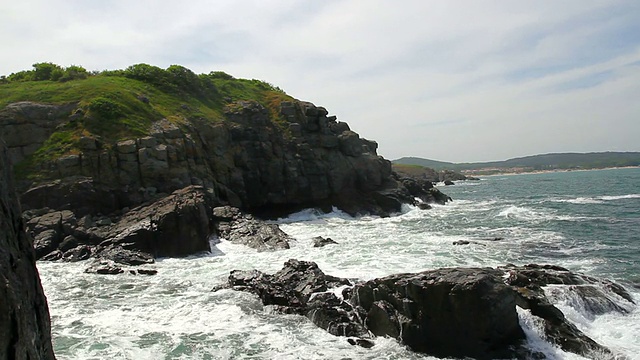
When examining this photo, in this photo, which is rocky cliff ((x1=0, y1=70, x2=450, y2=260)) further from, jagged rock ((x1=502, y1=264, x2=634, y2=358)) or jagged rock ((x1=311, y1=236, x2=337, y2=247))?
jagged rock ((x1=502, y1=264, x2=634, y2=358))

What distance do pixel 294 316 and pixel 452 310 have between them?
23.0 ft

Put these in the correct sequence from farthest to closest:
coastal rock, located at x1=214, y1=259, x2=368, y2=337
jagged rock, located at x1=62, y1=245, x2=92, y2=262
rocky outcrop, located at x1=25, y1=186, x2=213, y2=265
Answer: rocky outcrop, located at x1=25, y1=186, x2=213, y2=265 < jagged rock, located at x1=62, y1=245, x2=92, y2=262 < coastal rock, located at x1=214, y1=259, x2=368, y2=337

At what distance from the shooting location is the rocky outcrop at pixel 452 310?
14961 millimetres

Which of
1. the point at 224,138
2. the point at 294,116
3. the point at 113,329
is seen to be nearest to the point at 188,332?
the point at 113,329

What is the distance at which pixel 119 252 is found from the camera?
3047cm

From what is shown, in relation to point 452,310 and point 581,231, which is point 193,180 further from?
point 581,231

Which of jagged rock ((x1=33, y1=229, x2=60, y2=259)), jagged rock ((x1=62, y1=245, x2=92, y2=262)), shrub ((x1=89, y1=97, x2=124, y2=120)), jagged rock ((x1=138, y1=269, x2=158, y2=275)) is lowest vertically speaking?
jagged rock ((x1=138, y1=269, x2=158, y2=275))

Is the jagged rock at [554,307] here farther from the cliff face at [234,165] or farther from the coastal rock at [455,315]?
the cliff face at [234,165]

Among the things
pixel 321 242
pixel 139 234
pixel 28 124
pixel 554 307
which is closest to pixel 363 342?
pixel 554 307

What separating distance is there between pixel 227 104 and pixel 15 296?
209ft

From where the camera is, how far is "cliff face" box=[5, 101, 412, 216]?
40.4 meters

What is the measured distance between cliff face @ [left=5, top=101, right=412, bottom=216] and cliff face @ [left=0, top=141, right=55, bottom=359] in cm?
3195

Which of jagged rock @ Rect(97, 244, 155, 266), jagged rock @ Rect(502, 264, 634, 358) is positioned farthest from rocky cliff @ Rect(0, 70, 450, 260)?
jagged rock @ Rect(502, 264, 634, 358)

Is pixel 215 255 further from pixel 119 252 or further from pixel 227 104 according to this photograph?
pixel 227 104
